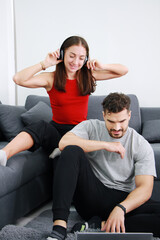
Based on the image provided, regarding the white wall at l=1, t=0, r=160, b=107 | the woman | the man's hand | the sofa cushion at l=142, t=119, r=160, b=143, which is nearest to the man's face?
the man's hand

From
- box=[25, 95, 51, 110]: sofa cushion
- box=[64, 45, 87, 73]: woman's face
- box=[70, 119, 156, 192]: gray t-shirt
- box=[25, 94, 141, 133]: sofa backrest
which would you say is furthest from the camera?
box=[25, 95, 51, 110]: sofa cushion

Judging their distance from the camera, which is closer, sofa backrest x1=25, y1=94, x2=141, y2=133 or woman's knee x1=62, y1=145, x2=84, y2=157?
woman's knee x1=62, y1=145, x2=84, y2=157

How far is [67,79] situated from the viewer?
2389mm

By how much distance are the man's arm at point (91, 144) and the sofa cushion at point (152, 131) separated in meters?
1.24

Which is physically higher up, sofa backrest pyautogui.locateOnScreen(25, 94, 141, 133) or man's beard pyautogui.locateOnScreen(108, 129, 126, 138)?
man's beard pyautogui.locateOnScreen(108, 129, 126, 138)

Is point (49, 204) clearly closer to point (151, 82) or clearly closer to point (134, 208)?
point (134, 208)

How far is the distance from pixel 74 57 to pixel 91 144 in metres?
0.74

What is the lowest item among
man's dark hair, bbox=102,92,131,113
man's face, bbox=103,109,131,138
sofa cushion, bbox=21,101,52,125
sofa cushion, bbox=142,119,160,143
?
sofa cushion, bbox=142,119,160,143

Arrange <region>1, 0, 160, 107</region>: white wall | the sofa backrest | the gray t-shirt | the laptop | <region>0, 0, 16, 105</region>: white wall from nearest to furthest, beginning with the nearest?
the laptop → the gray t-shirt → the sofa backrest → <region>1, 0, 160, 107</region>: white wall → <region>0, 0, 16, 105</region>: white wall

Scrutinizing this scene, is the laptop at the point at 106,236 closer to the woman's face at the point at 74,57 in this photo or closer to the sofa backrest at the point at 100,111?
the woman's face at the point at 74,57

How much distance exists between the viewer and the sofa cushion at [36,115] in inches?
117

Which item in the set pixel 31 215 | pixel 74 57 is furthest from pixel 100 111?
pixel 31 215

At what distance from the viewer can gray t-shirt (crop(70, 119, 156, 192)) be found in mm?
1759

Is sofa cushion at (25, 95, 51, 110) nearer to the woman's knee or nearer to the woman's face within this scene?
the woman's face
